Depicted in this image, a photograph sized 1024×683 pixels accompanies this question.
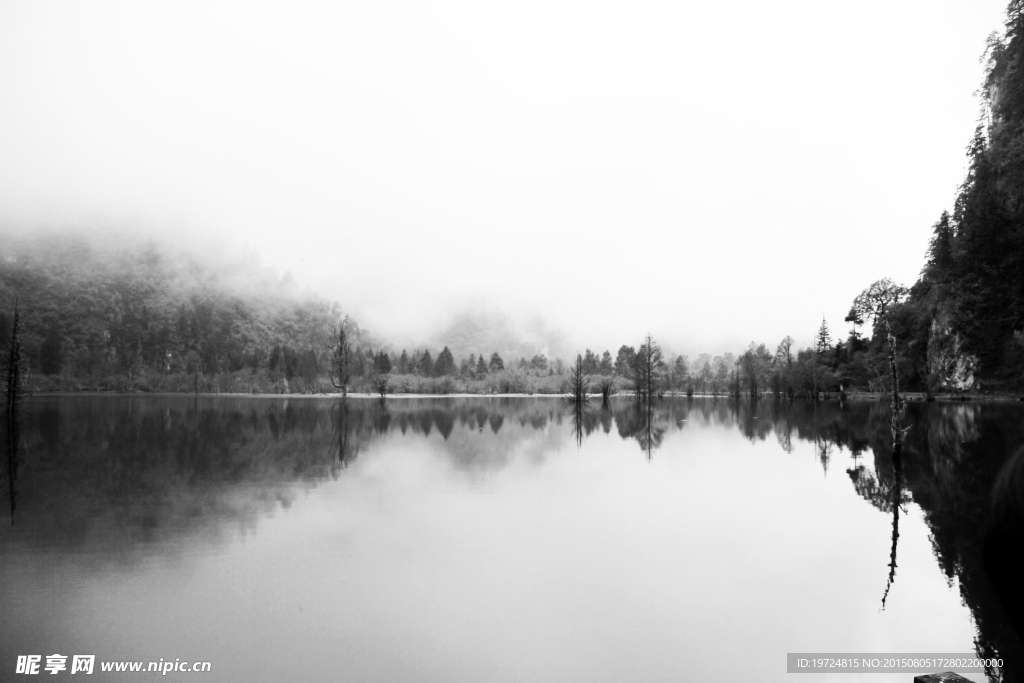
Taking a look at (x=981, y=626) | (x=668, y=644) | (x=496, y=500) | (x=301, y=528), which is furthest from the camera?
(x=496, y=500)

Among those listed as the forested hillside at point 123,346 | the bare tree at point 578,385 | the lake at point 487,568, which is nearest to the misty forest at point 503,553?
the lake at point 487,568

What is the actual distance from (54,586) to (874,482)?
1886 cm

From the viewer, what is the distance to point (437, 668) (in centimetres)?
604

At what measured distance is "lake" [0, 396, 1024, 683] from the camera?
637cm

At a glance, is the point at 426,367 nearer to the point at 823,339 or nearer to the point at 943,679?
the point at 823,339

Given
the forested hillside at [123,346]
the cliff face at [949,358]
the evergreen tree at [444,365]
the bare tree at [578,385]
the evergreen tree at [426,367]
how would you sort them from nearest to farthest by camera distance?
the bare tree at [578,385], the cliff face at [949,358], the forested hillside at [123,346], the evergreen tree at [426,367], the evergreen tree at [444,365]

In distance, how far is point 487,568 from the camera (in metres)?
9.03

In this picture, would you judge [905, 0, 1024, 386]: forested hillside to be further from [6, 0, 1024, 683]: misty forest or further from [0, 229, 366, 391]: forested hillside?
[0, 229, 366, 391]: forested hillside

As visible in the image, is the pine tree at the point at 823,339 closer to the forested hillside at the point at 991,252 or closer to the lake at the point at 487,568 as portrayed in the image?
the forested hillside at the point at 991,252

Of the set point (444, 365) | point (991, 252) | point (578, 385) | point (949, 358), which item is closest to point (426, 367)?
point (444, 365)

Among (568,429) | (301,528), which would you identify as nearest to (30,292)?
(568,429)

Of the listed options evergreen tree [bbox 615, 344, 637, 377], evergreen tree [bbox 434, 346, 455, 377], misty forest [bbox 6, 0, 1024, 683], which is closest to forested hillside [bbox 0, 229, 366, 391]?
evergreen tree [bbox 434, 346, 455, 377]

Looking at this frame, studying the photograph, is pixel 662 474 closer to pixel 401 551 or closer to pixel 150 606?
pixel 401 551

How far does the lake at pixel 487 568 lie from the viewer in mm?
6371
